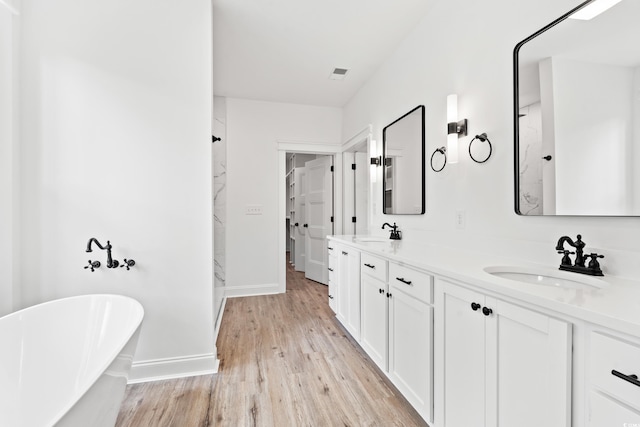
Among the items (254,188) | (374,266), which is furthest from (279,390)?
(254,188)

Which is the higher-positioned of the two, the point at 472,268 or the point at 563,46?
the point at 563,46

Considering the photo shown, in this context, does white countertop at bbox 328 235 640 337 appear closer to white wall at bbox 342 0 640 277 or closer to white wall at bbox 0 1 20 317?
white wall at bbox 342 0 640 277

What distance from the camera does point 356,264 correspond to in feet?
8.32

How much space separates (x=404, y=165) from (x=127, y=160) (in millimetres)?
2242

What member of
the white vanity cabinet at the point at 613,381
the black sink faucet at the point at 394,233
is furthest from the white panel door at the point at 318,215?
the white vanity cabinet at the point at 613,381

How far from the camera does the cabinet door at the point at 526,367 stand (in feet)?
2.86

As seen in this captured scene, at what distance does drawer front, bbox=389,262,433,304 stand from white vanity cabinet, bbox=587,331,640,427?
28.9 inches

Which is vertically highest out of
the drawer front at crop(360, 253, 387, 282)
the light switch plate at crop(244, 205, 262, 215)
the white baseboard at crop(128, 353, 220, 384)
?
the light switch plate at crop(244, 205, 262, 215)

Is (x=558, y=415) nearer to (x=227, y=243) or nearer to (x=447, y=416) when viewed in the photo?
(x=447, y=416)

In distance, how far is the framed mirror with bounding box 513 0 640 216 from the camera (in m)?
1.11

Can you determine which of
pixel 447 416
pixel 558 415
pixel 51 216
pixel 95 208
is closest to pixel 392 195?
pixel 447 416

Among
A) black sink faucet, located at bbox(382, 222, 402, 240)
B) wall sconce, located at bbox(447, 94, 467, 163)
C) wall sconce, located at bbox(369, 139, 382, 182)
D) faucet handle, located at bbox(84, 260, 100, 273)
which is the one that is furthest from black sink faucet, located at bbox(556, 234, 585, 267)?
faucet handle, located at bbox(84, 260, 100, 273)

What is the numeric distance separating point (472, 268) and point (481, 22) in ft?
5.01

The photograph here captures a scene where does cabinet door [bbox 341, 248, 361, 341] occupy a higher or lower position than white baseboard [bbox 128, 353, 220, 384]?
higher
